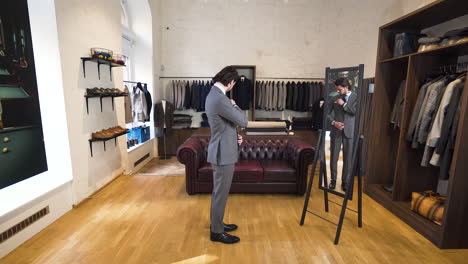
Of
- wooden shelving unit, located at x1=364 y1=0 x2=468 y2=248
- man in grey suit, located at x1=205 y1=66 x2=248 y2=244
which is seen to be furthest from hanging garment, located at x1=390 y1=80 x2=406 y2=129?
man in grey suit, located at x1=205 y1=66 x2=248 y2=244

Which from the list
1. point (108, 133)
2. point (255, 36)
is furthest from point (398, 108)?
point (108, 133)

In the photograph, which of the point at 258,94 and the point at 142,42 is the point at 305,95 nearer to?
the point at 258,94

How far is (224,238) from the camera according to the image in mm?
2215

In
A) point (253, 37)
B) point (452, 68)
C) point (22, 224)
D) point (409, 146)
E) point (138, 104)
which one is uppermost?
point (253, 37)

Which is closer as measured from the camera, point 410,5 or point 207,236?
point 207,236

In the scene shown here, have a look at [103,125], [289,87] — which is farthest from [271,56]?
[103,125]

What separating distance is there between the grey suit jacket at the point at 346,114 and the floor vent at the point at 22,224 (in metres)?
3.16

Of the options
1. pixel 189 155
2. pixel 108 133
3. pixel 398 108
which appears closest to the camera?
pixel 398 108

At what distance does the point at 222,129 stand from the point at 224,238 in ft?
3.54

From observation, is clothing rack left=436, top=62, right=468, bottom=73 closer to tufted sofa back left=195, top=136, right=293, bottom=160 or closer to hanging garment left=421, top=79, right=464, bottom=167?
hanging garment left=421, top=79, right=464, bottom=167

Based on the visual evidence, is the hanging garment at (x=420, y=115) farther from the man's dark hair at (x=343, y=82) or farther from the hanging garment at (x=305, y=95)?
the hanging garment at (x=305, y=95)

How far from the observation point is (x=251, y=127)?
4016 millimetres

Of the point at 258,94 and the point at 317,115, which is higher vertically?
the point at 258,94

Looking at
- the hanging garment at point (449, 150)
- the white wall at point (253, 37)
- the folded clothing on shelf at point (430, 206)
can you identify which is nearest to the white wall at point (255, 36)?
the white wall at point (253, 37)
